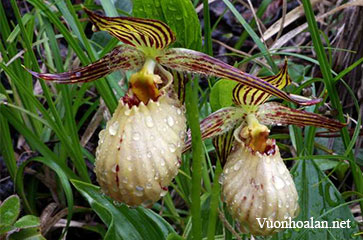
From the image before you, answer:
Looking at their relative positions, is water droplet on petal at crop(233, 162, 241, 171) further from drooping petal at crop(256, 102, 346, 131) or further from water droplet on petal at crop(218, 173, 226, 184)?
drooping petal at crop(256, 102, 346, 131)

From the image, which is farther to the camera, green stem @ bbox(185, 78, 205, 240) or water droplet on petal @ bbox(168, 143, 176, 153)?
green stem @ bbox(185, 78, 205, 240)

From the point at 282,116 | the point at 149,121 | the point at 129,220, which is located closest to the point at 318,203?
the point at 282,116

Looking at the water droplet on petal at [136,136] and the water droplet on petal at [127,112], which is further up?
the water droplet on petal at [127,112]

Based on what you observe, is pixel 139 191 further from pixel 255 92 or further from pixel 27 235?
pixel 27 235

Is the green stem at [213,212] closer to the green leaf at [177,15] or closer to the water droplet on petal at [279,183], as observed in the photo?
the water droplet on petal at [279,183]

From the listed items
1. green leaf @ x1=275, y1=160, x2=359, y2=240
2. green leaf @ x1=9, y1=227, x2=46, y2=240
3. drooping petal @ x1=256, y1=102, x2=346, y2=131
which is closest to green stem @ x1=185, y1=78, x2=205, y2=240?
drooping petal @ x1=256, y1=102, x2=346, y2=131

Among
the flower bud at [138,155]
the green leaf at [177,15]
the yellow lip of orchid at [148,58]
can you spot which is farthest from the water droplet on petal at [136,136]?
the green leaf at [177,15]

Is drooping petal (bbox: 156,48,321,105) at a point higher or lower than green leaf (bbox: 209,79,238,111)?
higher

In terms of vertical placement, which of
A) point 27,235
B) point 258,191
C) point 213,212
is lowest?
point 27,235
